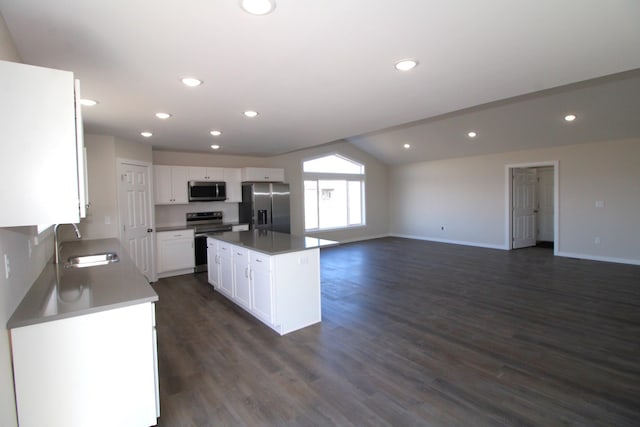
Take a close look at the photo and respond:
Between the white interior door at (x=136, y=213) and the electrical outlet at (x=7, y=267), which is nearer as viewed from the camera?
the electrical outlet at (x=7, y=267)

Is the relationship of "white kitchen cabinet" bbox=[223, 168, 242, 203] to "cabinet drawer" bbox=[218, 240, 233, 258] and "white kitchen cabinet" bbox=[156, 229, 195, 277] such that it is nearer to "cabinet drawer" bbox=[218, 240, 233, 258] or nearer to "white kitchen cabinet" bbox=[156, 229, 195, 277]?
"white kitchen cabinet" bbox=[156, 229, 195, 277]

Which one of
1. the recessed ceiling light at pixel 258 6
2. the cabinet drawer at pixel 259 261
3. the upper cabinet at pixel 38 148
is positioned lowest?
the cabinet drawer at pixel 259 261

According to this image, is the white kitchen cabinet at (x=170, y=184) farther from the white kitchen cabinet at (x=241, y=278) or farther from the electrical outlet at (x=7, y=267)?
the electrical outlet at (x=7, y=267)

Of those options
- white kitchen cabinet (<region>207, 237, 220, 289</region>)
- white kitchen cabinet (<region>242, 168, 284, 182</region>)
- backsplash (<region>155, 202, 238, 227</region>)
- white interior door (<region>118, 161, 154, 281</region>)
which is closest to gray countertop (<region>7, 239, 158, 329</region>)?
white kitchen cabinet (<region>207, 237, 220, 289</region>)

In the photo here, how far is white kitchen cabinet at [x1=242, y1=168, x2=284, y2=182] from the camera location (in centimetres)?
673

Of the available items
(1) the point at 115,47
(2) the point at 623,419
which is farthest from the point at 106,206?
(2) the point at 623,419

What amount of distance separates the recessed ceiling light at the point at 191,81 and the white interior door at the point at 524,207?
7.58 metres

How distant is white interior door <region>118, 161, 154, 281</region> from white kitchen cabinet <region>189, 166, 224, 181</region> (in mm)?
831

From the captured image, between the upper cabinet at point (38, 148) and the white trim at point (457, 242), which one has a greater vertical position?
the upper cabinet at point (38, 148)

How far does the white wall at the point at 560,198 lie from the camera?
605cm

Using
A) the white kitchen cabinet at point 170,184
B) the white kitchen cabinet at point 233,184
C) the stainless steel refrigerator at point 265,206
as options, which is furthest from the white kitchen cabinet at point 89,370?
the white kitchen cabinet at point 233,184

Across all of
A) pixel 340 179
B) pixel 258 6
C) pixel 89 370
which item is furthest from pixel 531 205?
pixel 89 370

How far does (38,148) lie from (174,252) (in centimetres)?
462

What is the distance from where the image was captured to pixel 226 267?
4418 mm
